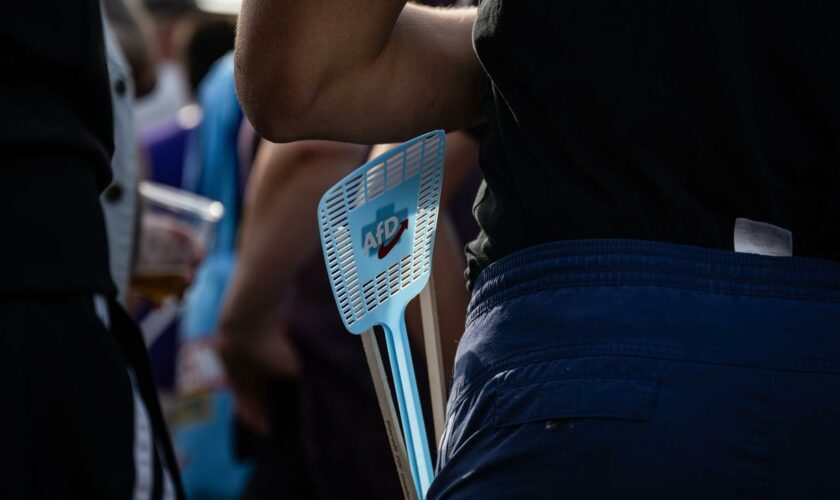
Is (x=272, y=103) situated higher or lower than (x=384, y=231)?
higher

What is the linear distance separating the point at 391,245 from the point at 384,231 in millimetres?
18

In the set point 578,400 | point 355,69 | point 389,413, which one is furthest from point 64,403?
point 578,400

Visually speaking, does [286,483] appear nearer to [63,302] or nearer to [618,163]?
[63,302]

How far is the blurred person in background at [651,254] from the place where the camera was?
1.05 metres

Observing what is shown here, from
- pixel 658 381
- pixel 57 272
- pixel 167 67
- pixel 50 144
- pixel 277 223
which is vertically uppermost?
pixel 658 381

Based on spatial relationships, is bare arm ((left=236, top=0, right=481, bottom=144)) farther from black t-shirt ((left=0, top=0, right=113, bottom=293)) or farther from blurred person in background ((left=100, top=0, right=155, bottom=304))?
blurred person in background ((left=100, top=0, right=155, bottom=304))

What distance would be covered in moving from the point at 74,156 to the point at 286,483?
1.65 meters

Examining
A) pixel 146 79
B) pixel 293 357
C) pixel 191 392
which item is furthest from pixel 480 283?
pixel 191 392

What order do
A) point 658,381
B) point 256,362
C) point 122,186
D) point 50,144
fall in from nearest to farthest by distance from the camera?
point 658,381
point 50,144
point 122,186
point 256,362

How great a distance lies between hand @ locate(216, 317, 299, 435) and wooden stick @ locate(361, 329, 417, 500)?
5.55 ft

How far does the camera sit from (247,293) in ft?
9.80

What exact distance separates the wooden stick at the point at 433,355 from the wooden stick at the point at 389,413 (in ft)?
0.26

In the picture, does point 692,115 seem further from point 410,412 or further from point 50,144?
point 50,144

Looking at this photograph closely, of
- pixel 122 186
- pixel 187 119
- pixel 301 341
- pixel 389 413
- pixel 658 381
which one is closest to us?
pixel 658 381
